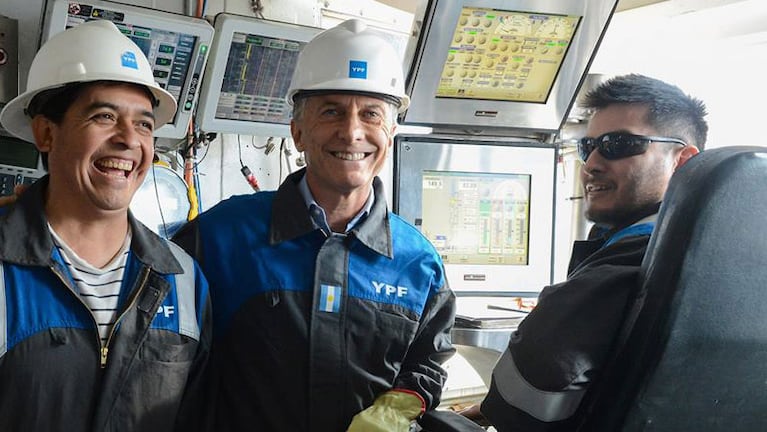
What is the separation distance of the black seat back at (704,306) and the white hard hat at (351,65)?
0.72 metres

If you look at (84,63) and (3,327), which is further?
(84,63)

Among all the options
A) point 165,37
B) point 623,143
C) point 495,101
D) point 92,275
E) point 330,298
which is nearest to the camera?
point 92,275

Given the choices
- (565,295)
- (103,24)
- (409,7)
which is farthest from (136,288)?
(409,7)

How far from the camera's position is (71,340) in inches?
41.9

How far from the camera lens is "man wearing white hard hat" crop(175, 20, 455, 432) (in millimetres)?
1325

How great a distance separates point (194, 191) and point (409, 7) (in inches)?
46.4

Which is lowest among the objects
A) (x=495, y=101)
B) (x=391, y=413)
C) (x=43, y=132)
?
(x=391, y=413)

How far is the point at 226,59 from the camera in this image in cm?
217

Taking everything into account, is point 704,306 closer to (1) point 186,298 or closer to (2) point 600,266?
(2) point 600,266

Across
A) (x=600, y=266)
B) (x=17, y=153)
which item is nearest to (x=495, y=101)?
(x=600, y=266)

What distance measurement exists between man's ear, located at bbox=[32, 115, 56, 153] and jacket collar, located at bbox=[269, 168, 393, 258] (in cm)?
46

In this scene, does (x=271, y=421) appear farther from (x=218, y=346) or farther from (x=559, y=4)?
(x=559, y=4)

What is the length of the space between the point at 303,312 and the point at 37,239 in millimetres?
518

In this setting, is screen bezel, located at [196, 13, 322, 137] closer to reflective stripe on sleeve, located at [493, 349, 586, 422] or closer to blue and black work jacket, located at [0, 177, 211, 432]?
blue and black work jacket, located at [0, 177, 211, 432]
